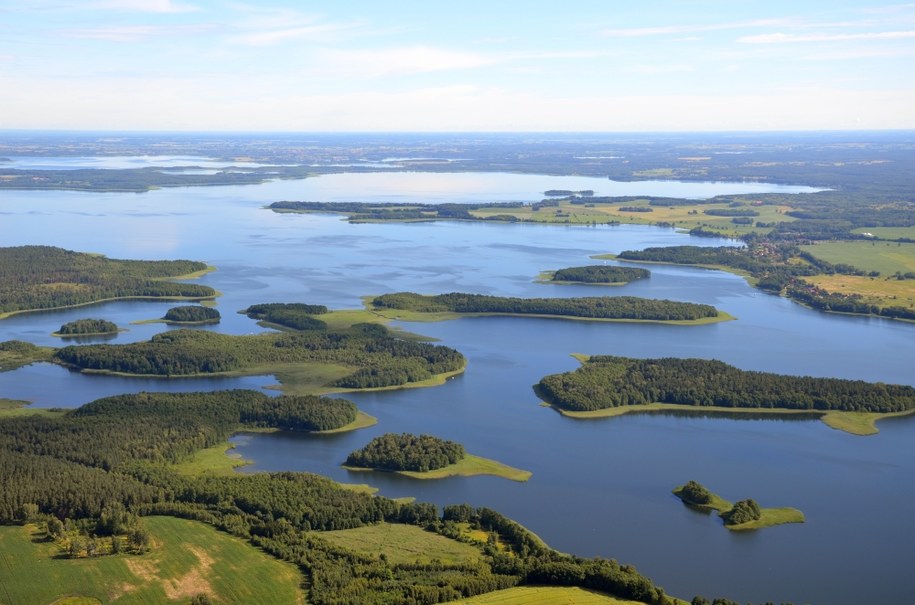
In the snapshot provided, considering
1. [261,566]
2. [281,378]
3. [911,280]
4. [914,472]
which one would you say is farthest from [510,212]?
[261,566]

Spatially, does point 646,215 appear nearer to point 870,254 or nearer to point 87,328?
point 870,254

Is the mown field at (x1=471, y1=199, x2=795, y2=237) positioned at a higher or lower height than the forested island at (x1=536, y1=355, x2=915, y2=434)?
higher

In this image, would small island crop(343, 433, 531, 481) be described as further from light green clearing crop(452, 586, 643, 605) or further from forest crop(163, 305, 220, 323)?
forest crop(163, 305, 220, 323)

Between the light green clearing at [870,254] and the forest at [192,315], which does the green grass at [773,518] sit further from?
the light green clearing at [870,254]

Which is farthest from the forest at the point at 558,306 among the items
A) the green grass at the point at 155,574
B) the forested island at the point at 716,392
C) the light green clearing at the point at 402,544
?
the green grass at the point at 155,574

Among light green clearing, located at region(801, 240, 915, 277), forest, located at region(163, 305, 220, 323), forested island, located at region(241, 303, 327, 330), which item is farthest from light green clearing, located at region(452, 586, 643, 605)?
light green clearing, located at region(801, 240, 915, 277)

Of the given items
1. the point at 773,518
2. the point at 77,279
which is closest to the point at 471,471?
the point at 773,518

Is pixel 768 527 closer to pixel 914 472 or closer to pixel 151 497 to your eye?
pixel 914 472
